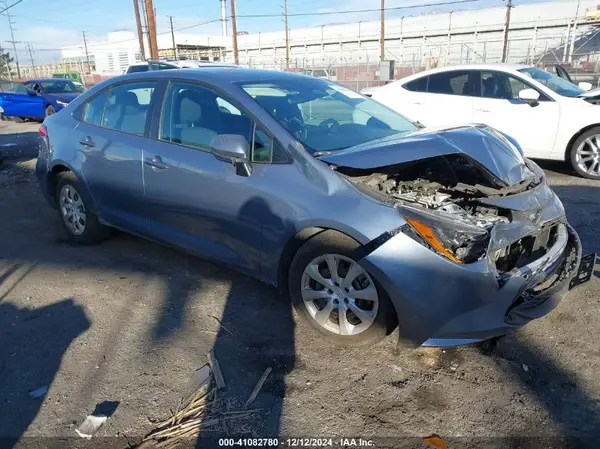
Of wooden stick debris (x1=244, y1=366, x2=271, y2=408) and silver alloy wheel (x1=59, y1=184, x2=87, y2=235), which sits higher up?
silver alloy wheel (x1=59, y1=184, x2=87, y2=235)

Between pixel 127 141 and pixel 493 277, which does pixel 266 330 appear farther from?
pixel 127 141

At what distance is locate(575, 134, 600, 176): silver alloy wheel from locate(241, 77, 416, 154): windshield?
13.1ft

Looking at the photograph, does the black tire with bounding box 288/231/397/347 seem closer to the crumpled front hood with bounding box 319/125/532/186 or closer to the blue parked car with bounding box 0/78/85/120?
the crumpled front hood with bounding box 319/125/532/186

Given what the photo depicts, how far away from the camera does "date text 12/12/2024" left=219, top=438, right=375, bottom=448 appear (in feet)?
7.59

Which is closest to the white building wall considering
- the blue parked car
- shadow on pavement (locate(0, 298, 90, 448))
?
the blue parked car

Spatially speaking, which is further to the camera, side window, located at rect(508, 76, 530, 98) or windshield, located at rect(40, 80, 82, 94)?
windshield, located at rect(40, 80, 82, 94)

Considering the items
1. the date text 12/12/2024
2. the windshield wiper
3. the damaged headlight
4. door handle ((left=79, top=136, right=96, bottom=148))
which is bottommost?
the date text 12/12/2024

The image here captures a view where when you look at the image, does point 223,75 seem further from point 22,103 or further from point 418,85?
point 22,103

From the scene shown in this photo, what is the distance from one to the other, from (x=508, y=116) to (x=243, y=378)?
6.23 meters

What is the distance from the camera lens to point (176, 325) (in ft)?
11.0

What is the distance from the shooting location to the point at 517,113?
285 inches

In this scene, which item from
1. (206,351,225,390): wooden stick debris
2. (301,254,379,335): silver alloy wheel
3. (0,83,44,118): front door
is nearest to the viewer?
(206,351,225,390): wooden stick debris

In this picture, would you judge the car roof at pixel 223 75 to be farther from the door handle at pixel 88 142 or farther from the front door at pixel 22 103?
the front door at pixel 22 103

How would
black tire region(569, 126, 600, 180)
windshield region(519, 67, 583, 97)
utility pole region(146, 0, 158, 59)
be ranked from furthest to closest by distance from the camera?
1. utility pole region(146, 0, 158, 59)
2. windshield region(519, 67, 583, 97)
3. black tire region(569, 126, 600, 180)
